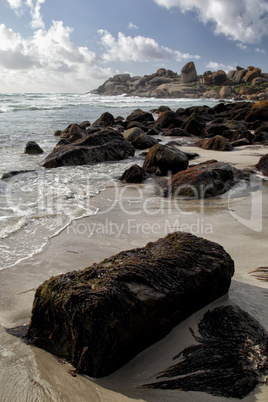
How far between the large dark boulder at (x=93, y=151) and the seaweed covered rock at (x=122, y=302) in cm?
622

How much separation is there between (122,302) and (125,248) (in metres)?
1.59

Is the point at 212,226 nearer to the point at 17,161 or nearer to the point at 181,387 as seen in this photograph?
the point at 181,387

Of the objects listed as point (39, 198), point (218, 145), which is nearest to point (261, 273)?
point (39, 198)

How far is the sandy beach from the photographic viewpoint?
1601 millimetres

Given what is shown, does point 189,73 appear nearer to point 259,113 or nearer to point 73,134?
point 259,113

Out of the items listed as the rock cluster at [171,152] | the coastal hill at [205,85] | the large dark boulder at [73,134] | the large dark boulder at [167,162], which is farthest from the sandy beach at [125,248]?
the coastal hill at [205,85]

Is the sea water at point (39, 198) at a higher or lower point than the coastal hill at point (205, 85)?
lower

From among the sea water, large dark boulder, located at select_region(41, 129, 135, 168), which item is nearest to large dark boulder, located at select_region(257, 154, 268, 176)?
the sea water

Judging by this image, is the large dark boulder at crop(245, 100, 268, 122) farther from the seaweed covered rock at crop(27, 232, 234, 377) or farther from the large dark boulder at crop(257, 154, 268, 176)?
the seaweed covered rock at crop(27, 232, 234, 377)

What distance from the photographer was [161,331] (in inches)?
74.6

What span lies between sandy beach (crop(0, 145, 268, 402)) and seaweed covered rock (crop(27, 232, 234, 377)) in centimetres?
8

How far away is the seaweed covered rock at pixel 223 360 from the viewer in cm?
160

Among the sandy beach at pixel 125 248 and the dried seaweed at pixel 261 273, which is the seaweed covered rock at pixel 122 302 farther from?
the dried seaweed at pixel 261 273

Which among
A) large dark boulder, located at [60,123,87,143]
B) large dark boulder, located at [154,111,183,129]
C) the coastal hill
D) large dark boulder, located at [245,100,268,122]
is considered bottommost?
large dark boulder, located at [60,123,87,143]
